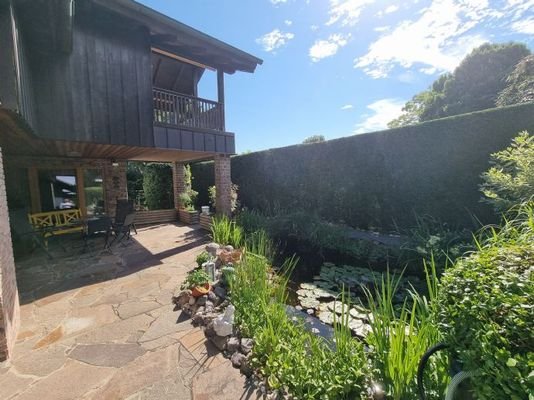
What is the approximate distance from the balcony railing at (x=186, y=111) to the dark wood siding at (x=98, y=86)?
44 cm

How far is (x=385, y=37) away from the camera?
7.52 metres

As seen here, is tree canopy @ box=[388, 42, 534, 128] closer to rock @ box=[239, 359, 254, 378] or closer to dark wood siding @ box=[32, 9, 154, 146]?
dark wood siding @ box=[32, 9, 154, 146]

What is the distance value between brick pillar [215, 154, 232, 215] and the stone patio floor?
A: 3016mm

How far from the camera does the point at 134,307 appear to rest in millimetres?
3062

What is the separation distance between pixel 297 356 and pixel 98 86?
18.8 feet

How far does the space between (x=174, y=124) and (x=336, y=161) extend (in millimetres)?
4936

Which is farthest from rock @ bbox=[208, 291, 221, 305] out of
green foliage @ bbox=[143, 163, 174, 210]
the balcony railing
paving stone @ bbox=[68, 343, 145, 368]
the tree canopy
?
the tree canopy

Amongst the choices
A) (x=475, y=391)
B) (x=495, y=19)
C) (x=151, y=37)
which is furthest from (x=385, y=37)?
(x=475, y=391)

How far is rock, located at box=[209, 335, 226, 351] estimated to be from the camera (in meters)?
2.28

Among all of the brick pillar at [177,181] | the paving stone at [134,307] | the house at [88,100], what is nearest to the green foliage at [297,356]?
the paving stone at [134,307]

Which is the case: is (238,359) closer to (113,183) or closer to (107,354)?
(107,354)

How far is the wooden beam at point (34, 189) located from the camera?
268 inches

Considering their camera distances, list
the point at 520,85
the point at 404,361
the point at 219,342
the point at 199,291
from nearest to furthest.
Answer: the point at 404,361 < the point at 219,342 < the point at 199,291 < the point at 520,85

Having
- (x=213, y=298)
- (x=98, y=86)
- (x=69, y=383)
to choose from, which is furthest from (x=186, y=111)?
(x=69, y=383)
